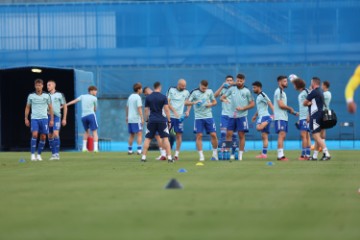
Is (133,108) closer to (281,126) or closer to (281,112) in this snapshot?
(281,112)

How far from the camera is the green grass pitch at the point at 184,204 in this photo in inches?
348

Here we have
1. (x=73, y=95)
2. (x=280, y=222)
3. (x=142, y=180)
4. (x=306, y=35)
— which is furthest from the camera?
A: (x=306, y=35)

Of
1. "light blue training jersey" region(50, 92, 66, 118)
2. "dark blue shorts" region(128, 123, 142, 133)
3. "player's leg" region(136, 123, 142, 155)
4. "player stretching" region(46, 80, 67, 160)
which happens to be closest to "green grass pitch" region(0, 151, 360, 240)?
"player stretching" region(46, 80, 67, 160)

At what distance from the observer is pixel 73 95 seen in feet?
117

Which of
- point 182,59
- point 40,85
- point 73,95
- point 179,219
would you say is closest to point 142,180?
point 179,219

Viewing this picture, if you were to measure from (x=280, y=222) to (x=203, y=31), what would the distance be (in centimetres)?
3047

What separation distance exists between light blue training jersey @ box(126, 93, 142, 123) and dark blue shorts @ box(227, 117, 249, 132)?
661 centimetres

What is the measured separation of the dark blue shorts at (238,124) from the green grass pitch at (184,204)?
418 centimetres

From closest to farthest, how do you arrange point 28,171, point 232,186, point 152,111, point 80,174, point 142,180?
point 232,186 < point 142,180 < point 80,174 < point 28,171 < point 152,111

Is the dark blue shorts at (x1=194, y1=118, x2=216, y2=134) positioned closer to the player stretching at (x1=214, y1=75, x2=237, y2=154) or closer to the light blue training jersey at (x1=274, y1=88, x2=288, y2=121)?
the player stretching at (x1=214, y1=75, x2=237, y2=154)

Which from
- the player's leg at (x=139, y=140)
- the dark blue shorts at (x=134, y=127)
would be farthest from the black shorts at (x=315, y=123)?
Result: the dark blue shorts at (x=134, y=127)

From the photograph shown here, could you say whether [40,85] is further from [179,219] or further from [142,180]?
[179,219]

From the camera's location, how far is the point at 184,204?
11.3 meters

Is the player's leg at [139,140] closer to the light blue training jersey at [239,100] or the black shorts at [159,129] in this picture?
the light blue training jersey at [239,100]
